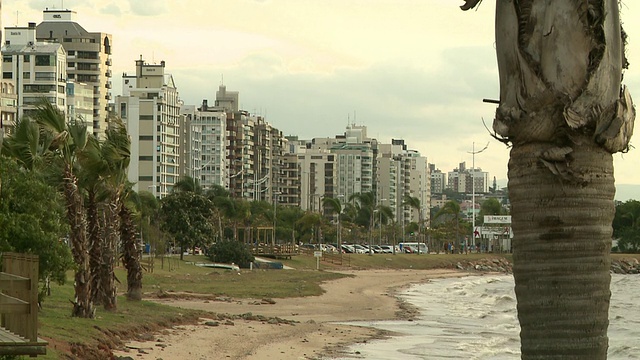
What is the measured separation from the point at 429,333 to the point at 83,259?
19.9m

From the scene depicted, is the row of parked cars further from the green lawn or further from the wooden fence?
the wooden fence

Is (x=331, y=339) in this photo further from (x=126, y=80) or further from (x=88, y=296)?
(x=126, y=80)

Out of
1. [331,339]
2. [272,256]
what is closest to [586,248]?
[331,339]

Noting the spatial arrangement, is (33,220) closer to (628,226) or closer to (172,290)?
(172,290)

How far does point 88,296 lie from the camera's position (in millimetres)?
28969

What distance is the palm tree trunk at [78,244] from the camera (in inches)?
1117

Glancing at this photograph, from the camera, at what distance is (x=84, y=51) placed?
175 m

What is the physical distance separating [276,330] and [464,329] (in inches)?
479

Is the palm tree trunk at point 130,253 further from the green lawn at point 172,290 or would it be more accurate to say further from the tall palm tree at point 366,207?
the tall palm tree at point 366,207

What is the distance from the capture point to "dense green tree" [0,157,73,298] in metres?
25.2

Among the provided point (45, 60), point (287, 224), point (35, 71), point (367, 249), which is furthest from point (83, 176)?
point (367, 249)

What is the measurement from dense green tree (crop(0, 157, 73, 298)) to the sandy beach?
2.55 m

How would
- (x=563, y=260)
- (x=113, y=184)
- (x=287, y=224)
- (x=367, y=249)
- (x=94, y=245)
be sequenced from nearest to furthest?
1. (x=563, y=260)
2. (x=94, y=245)
3. (x=113, y=184)
4. (x=287, y=224)
5. (x=367, y=249)

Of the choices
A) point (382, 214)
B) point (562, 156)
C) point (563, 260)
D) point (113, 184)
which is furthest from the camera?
point (382, 214)
